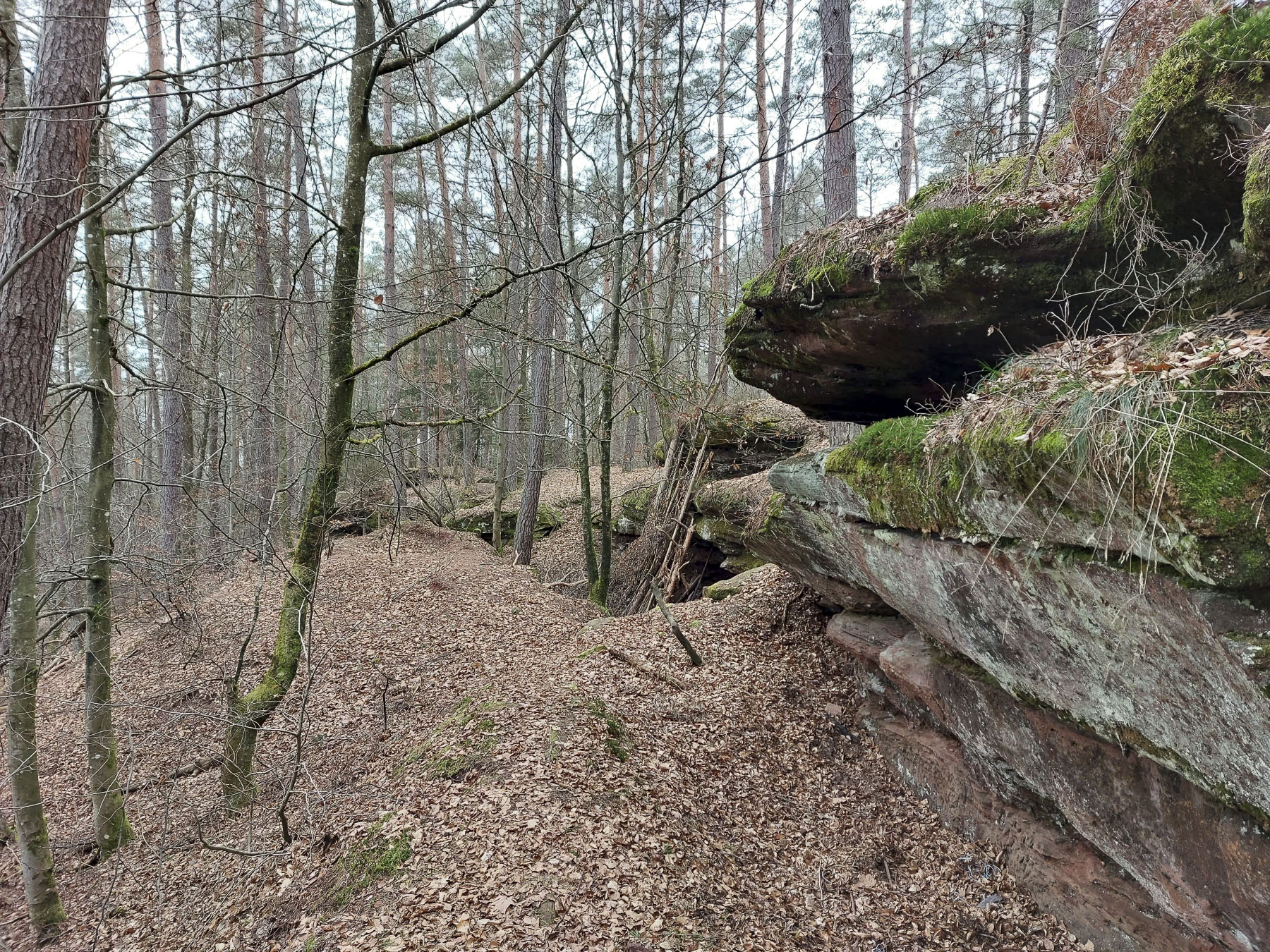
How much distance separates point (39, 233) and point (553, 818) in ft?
15.3

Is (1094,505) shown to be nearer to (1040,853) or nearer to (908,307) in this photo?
(908,307)

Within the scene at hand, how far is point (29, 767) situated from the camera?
4.66m

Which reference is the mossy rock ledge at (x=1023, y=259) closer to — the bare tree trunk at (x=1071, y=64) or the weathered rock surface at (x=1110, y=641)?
the bare tree trunk at (x=1071, y=64)

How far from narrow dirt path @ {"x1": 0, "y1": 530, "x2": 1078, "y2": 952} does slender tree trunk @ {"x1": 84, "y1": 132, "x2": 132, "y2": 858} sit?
0.97 feet

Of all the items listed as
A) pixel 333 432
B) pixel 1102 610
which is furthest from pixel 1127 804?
pixel 333 432

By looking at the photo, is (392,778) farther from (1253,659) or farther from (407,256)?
(407,256)

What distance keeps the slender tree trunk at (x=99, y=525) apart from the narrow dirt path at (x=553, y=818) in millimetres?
297

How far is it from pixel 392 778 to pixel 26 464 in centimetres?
322

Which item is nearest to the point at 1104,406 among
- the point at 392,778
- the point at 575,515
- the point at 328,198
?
the point at 328,198

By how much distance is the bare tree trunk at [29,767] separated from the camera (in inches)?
175

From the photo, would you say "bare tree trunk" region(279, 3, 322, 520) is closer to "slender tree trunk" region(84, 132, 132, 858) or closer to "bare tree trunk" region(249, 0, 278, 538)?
"bare tree trunk" region(249, 0, 278, 538)

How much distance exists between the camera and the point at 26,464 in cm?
354

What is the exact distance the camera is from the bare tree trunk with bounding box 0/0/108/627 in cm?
346

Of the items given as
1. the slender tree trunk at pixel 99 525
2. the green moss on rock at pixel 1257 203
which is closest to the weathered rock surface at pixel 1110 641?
the green moss on rock at pixel 1257 203
